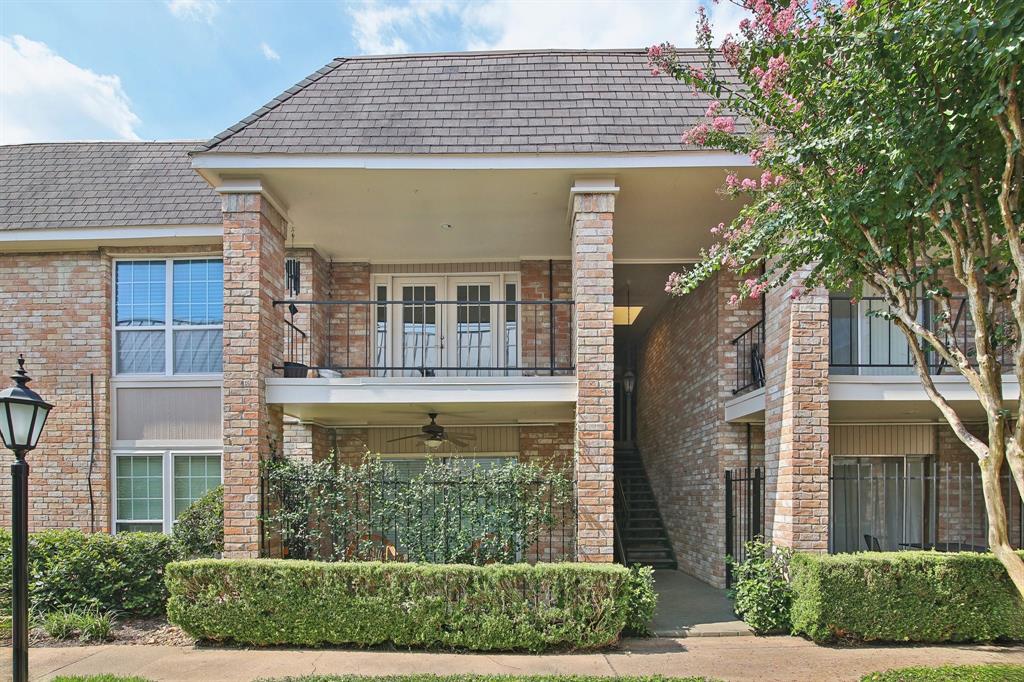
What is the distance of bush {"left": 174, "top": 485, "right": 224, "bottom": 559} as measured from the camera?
8.36 m

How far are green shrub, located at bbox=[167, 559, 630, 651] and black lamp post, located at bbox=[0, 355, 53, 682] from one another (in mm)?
2408

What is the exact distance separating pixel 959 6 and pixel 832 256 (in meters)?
1.97

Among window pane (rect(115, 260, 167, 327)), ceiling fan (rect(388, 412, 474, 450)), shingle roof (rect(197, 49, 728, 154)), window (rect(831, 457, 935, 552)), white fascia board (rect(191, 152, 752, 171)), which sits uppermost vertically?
shingle roof (rect(197, 49, 728, 154))

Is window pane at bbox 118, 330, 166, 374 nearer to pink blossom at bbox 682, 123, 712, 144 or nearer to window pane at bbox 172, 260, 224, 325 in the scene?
window pane at bbox 172, 260, 224, 325

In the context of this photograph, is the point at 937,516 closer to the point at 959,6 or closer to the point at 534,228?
the point at 534,228

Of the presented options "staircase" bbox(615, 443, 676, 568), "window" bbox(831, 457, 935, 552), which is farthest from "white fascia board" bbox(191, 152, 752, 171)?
"staircase" bbox(615, 443, 676, 568)

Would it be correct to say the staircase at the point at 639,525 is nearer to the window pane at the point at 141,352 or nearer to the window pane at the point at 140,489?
the window pane at the point at 140,489

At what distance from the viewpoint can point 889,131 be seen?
5062mm

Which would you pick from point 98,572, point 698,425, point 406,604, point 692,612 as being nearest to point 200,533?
point 98,572

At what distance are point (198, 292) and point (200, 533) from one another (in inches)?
150

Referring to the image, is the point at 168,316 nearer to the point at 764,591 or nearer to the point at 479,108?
the point at 479,108

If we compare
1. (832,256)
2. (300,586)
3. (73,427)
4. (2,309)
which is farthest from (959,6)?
(2,309)

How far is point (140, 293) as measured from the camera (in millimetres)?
10492

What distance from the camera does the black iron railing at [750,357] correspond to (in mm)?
9626
